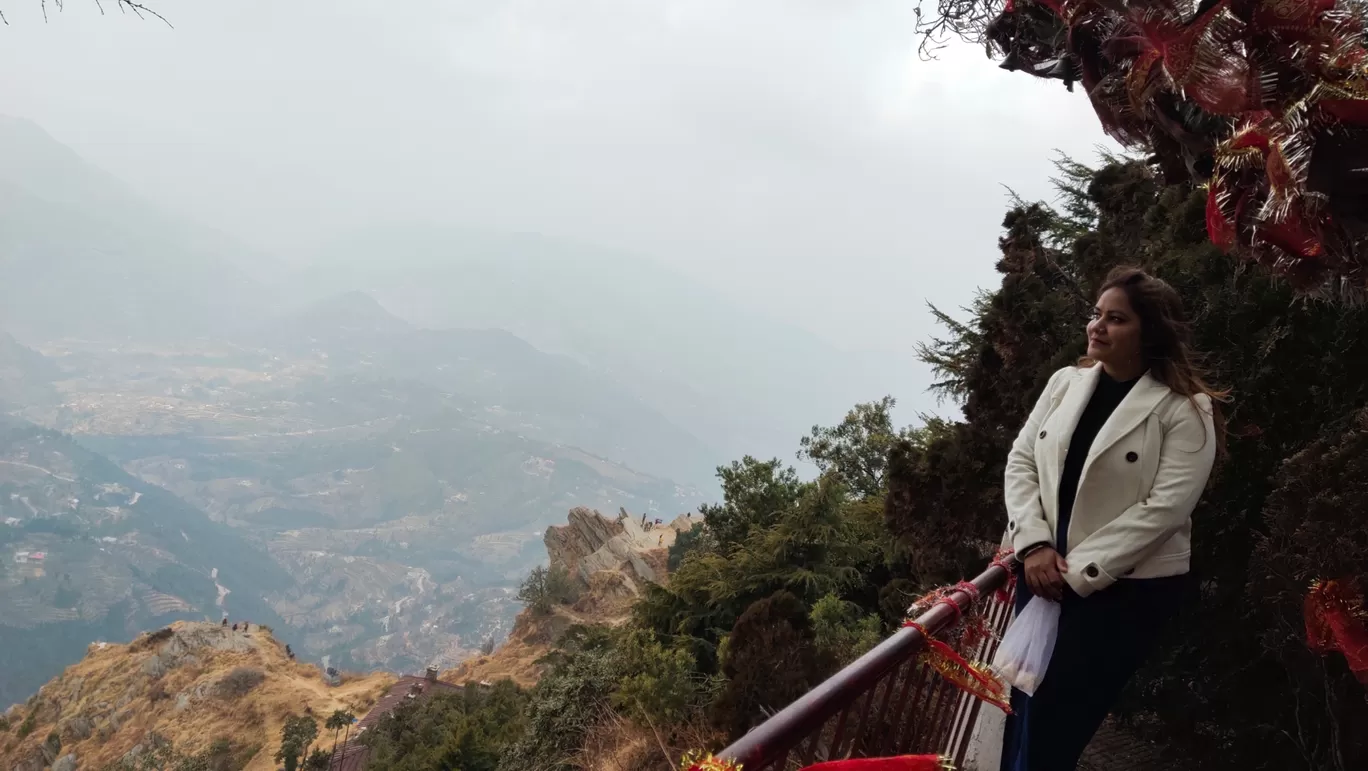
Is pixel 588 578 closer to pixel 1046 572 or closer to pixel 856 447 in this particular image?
pixel 856 447

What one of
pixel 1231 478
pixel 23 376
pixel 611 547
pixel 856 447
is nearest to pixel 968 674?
pixel 1231 478

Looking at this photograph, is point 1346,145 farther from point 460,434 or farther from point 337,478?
point 460,434

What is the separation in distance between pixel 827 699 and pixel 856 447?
15.9 metres

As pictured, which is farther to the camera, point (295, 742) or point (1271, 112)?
point (295, 742)

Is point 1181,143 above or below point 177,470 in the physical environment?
above

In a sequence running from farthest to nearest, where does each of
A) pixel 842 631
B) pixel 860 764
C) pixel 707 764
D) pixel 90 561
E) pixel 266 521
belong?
pixel 266 521, pixel 90 561, pixel 842 631, pixel 860 764, pixel 707 764

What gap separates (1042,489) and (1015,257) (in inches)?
179

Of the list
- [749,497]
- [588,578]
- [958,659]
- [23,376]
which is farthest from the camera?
[23,376]

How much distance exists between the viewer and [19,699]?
63.6m

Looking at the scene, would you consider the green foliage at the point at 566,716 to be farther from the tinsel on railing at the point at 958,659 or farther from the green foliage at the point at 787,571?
the tinsel on railing at the point at 958,659

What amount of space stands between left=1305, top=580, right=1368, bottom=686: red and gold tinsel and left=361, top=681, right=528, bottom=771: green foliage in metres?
9.61

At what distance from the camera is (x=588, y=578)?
31.5 metres

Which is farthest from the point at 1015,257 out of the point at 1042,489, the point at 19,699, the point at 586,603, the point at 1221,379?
the point at 19,699

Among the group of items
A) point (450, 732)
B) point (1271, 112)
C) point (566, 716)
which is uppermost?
point (1271, 112)
